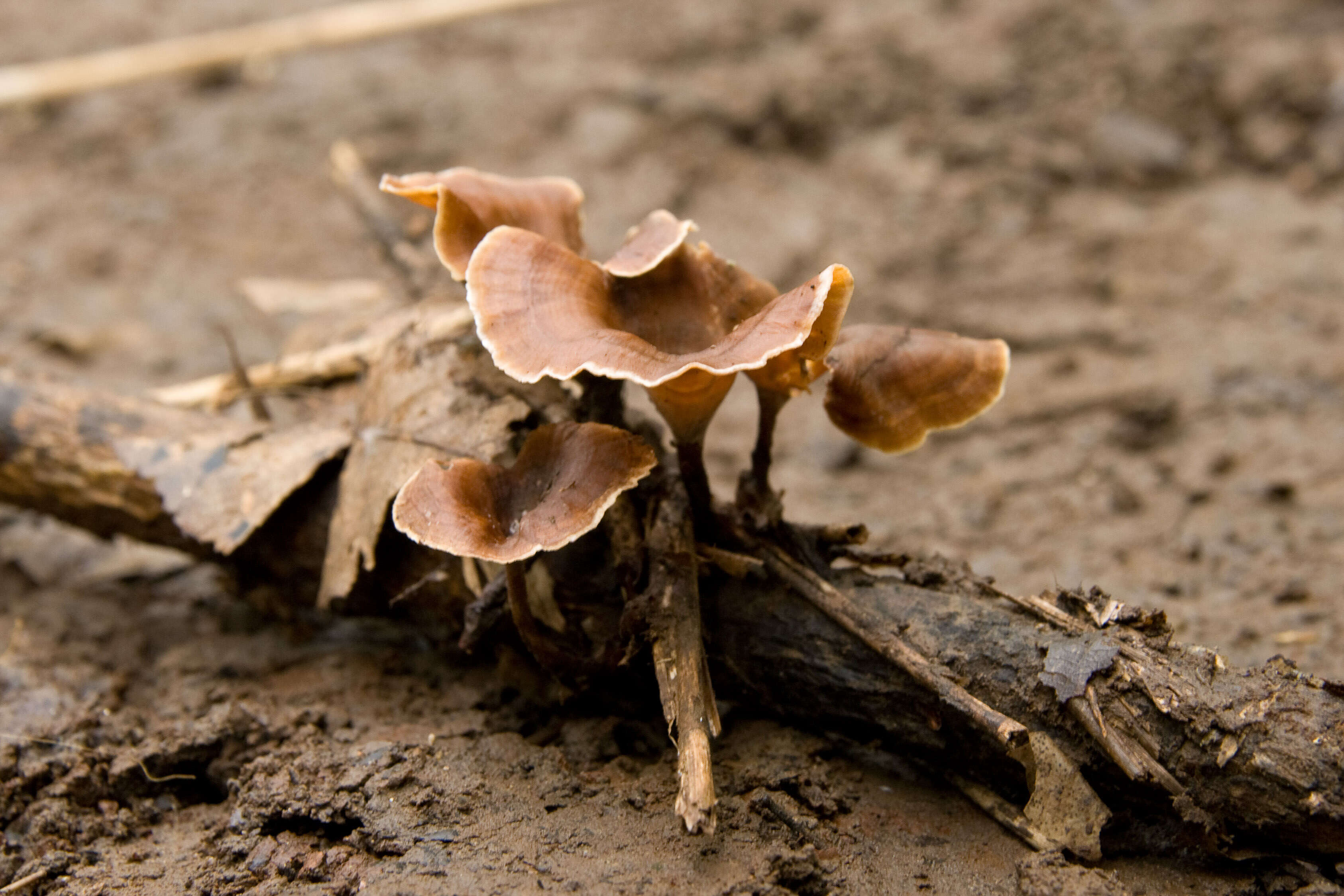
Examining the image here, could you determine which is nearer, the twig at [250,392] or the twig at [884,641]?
the twig at [884,641]

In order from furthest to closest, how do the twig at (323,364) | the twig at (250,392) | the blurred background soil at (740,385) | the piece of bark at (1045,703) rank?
the twig at (250,392)
the twig at (323,364)
the blurred background soil at (740,385)
the piece of bark at (1045,703)

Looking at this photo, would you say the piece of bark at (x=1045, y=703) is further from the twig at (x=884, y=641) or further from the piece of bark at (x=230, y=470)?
the piece of bark at (x=230, y=470)

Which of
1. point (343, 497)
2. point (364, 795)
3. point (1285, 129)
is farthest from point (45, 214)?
point (1285, 129)

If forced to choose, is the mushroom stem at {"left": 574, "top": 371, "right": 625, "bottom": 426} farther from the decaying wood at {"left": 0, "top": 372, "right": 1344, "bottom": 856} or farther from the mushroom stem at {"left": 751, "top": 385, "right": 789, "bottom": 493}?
the decaying wood at {"left": 0, "top": 372, "right": 1344, "bottom": 856}

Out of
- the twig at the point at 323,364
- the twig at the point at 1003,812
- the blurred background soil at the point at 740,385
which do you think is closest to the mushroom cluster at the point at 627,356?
the twig at the point at 323,364

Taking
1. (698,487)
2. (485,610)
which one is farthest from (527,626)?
(698,487)

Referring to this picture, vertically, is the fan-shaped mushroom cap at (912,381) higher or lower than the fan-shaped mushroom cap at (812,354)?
lower

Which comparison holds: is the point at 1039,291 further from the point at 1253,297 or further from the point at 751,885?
the point at 751,885

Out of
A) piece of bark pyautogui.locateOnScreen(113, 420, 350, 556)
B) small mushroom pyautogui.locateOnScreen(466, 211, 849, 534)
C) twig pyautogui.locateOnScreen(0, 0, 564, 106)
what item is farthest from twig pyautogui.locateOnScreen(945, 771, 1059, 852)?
twig pyautogui.locateOnScreen(0, 0, 564, 106)
